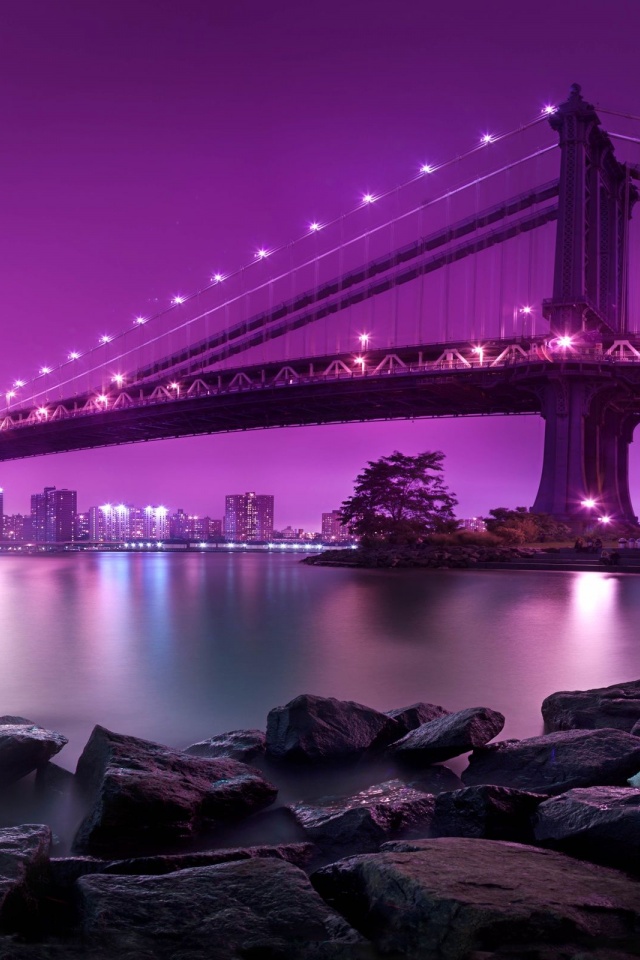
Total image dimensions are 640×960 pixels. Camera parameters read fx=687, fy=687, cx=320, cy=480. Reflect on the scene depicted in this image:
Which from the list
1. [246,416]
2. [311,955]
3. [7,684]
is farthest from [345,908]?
[246,416]

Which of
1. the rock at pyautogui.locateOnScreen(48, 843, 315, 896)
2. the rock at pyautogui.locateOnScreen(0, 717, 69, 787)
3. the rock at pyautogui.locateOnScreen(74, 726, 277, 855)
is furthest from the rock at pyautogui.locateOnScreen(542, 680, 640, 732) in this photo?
the rock at pyautogui.locateOnScreen(0, 717, 69, 787)

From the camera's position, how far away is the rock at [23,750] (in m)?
3.97

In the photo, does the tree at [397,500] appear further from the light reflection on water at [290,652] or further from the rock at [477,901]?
the rock at [477,901]

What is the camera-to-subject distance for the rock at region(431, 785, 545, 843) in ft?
10.1

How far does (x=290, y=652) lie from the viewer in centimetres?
952

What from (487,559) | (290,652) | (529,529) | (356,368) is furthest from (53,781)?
(356,368)

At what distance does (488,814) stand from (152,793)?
1.56m

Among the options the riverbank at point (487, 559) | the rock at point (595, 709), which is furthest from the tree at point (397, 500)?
the rock at point (595, 709)

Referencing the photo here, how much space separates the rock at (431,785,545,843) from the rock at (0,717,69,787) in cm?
239

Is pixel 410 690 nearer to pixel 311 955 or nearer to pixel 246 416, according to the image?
pixel 311 955

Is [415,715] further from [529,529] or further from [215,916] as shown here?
[529,529]

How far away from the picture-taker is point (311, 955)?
219cm

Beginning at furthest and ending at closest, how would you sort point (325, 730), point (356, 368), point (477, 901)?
point (356, 368), point (325, 730), point (477, 901)

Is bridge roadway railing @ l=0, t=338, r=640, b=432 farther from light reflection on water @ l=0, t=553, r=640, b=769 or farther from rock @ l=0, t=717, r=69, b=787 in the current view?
rock @ l=0, t=717, r=69, b=787
